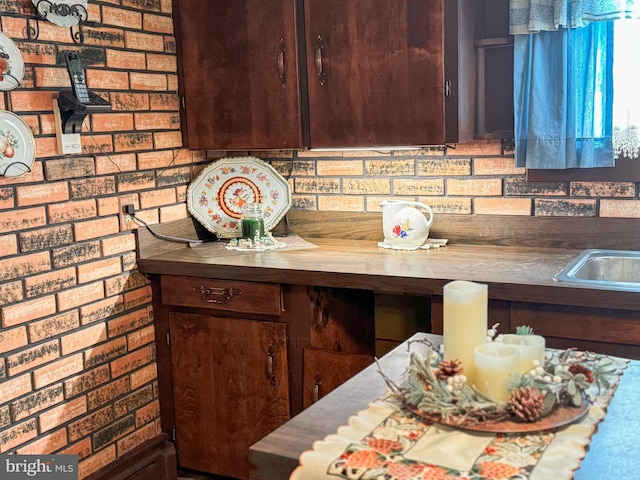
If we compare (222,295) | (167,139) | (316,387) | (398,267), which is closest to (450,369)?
(398,267)

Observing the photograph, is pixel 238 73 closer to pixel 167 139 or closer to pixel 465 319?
pixel 167 139

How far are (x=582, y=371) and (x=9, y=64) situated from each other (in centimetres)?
192

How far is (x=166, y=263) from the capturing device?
282 cm

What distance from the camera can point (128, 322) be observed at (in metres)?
2.85

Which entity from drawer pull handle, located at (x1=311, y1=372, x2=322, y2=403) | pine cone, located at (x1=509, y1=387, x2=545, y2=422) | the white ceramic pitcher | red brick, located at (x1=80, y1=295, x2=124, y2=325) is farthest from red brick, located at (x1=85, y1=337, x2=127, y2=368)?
pine cone, located at (x1=509, y1=387, x2=545, y2=422)

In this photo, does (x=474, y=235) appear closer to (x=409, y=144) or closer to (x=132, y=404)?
(x=409, y=144)

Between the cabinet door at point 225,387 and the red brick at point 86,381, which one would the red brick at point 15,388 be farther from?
the cabinet door at point 225,387

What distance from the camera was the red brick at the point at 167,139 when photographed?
297 centimetres

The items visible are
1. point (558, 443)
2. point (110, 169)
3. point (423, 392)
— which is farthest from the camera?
point (110, 169)

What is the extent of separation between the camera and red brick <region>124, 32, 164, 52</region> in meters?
2.82

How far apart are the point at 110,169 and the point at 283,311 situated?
0.84 meters

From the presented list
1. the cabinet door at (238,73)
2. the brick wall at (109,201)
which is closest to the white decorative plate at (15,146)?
the brick wall at (109,201)

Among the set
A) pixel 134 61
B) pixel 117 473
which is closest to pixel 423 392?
pixel 117 473

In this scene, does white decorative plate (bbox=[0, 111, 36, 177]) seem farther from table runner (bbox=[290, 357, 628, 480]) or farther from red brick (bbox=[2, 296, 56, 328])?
table runner (bbox=[290, 357, 628, 480])
